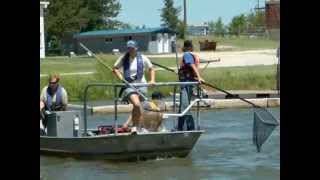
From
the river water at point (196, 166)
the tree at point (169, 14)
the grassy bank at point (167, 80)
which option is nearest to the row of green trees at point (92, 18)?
the tree at point (169, 14)

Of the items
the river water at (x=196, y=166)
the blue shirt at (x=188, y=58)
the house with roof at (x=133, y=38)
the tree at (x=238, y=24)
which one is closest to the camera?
the river water at (x=196, y=166)

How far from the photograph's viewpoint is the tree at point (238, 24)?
116m

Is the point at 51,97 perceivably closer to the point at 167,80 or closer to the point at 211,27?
the point at 167,80

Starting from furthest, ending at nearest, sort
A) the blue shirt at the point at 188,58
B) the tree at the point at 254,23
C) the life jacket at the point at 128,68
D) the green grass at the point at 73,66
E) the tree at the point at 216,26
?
the tree at the point at 216,26, the tree at the point at 254,23, the green grass at the point at 73,66, the blue shirt at the point at 188,58, the life jacket at the point at 128,68

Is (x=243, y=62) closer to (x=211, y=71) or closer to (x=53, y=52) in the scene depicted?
(x=211, y=71)

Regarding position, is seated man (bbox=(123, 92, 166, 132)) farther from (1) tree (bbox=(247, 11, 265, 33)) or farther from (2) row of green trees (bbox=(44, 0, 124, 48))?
(1) tree (bbox=(247, 11, 265, 33))

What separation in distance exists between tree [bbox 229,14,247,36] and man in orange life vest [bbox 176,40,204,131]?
337ft

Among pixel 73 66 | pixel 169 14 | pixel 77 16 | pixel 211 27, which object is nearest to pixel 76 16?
pixel 77 16

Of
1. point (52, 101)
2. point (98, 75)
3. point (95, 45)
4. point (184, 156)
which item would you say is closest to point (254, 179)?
point (184, 156)

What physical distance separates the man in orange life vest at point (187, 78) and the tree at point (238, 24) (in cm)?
10272

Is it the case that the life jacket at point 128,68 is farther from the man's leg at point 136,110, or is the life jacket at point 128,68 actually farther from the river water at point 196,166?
the river water at point 196,166

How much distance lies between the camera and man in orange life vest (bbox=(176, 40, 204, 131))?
11.1 m
